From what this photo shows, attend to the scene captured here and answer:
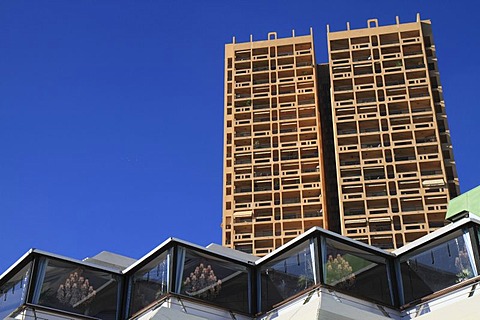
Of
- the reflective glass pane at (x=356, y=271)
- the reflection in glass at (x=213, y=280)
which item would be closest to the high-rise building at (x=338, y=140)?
the reflective glass pane at (x=356, y=271)

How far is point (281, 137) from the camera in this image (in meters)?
70.1

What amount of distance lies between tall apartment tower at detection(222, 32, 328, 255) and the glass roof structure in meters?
47.5

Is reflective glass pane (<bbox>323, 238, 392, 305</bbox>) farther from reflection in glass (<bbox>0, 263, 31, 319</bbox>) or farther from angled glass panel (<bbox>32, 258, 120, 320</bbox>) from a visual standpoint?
reflection in glass (<bbox>0, 263, 31, 319</bbox>)

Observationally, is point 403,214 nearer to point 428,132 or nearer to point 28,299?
point 428,132

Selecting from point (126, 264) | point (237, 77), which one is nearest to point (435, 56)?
point (237, 77)

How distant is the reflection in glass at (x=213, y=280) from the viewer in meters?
16.8

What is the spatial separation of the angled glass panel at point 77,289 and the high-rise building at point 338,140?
46359mm

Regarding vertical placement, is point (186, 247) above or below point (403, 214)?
below

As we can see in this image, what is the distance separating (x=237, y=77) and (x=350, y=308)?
58944 mm

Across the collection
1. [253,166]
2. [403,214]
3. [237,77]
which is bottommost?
[403,214]

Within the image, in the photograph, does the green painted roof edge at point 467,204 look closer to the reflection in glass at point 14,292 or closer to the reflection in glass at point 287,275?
the reflection in glass at point 287,275

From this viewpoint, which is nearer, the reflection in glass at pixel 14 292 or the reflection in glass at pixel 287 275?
the reflection in glass at pixel 287 275

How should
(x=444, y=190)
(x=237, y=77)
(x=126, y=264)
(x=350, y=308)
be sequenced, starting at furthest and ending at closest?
(x=237, y=77), (x=444, y=190), (x=126, y=264), (x=350, y=308)

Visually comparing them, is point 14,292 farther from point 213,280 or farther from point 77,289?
point 213,280
